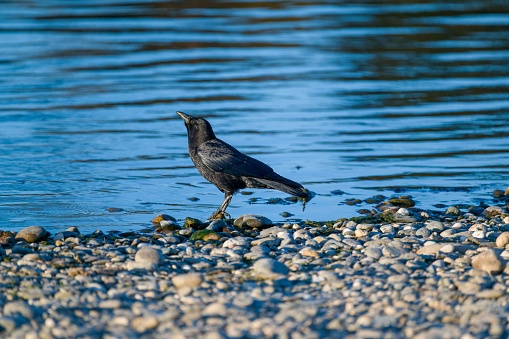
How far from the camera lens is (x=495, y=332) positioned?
586cm

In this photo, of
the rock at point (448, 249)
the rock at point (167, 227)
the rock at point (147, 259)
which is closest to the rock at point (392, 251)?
the rock at point (448, 249)

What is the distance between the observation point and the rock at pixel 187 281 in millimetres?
6902

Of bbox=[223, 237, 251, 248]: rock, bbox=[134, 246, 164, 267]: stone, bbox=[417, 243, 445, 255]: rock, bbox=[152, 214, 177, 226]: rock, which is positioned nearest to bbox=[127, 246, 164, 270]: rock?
bbox=[134, 246, 164, 267]: stone

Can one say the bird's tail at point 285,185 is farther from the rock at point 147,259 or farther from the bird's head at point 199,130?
the rock at point 147,259

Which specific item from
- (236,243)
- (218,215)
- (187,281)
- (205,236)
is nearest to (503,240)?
(236,243)

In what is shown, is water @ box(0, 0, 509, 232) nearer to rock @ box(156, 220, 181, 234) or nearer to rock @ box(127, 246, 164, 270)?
rock @ box(156, 220, 181, 234)

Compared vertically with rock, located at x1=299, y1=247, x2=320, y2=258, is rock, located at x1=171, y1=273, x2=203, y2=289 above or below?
above

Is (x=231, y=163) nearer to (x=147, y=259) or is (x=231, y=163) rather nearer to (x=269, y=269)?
(x=147, y=259)

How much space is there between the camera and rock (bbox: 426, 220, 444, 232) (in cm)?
909

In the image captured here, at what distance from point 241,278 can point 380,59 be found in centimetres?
1646

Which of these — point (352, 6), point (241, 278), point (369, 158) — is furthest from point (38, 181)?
point (352, 6)

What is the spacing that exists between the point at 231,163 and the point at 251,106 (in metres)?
7.63

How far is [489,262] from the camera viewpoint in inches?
285

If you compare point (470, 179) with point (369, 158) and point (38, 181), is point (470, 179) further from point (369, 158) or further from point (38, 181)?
point (38, 181)
